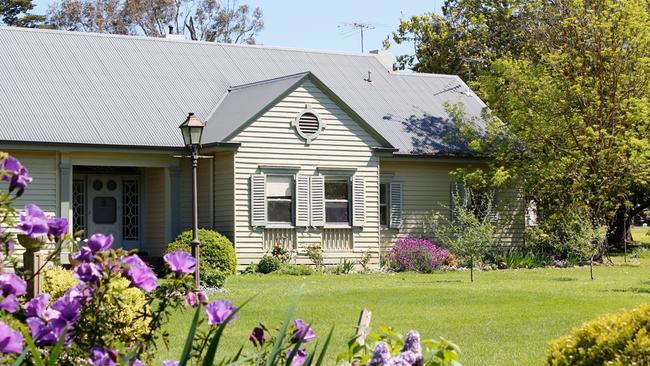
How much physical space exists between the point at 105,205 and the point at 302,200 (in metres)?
5.11

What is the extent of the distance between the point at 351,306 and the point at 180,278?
12.9 m

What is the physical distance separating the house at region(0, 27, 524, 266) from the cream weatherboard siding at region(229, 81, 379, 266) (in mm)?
29

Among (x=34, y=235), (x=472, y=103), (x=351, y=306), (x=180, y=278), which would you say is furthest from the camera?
(x=472, y=103)

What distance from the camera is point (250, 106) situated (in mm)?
27500

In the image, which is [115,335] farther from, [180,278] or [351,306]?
[351,306]

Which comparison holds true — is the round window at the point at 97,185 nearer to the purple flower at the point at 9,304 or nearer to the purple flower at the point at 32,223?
the purple flower at the point at 32,223

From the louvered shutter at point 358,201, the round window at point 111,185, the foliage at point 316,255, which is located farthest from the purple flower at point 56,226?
the round window at point 111,185

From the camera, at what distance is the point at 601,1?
31672mm

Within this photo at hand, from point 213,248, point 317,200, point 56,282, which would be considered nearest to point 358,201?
point 317,200

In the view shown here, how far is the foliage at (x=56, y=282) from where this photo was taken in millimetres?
12180

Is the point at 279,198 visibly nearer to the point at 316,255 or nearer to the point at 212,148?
the point at 316,255

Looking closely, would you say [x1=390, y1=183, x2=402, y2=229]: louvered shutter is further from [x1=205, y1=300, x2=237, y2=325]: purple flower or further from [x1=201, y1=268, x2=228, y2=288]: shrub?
[x1=205, y1=300, x2=237, y2=325]: purple flower

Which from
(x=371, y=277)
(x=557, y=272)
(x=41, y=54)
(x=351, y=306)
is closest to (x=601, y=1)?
(x=557, y=272)

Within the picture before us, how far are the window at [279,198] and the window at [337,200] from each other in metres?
1.11
